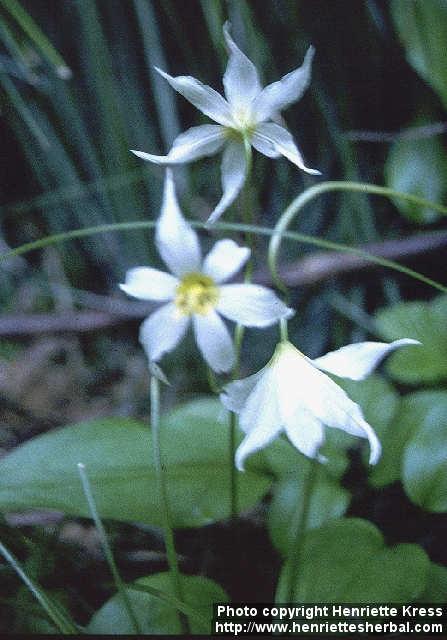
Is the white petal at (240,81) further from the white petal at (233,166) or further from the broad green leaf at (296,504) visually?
the broad green leaf at (296,504)

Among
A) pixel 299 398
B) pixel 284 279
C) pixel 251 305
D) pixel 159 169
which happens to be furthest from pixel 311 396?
pixel 159 169

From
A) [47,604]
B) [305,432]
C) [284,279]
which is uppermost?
[284,279]

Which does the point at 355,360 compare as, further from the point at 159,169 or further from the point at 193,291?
the point at 159,169

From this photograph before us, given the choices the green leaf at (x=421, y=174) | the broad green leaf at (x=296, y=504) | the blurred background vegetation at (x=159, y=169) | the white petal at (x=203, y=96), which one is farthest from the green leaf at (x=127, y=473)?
the green leaf at (x=421, y=174)

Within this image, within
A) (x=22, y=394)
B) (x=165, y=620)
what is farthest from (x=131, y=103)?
(x=165, y=620)

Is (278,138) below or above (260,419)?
above

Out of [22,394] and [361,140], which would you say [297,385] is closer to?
[361,140]
